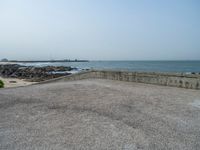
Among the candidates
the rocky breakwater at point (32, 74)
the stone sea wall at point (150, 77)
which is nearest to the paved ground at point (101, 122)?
the stone sea wall at point (150, 77)

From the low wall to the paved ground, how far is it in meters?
1.33

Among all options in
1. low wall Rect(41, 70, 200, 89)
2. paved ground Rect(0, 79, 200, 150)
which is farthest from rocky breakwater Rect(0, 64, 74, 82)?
paved ground Rect(0, 79, 200, 150)

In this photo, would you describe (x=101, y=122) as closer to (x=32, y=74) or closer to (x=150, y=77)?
(x=150, y=77)

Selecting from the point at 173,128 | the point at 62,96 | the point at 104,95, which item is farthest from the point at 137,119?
the point at 62,96

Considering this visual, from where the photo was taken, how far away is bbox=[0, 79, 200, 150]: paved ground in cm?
359

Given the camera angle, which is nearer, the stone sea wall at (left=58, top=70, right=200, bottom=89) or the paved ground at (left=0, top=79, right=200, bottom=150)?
the paved ground at (left=0, top=79, right=200, bottom=150)

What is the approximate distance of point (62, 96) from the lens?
7469 mm

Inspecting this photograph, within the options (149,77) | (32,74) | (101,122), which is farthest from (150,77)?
(32,74)

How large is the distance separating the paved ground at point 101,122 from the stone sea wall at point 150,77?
1.33 metres

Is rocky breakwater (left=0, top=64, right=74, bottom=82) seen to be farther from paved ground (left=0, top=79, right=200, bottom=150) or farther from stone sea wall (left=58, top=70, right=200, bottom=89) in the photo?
paved ground (left=0, top=79, right=200, bottom=150)

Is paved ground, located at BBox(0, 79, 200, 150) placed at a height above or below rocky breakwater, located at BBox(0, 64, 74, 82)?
above

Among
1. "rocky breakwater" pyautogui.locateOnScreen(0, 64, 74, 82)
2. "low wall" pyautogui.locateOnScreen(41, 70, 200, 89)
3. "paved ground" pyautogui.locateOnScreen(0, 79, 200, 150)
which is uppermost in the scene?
"low wall" pyautogui.locateOnScreen(41, 70, 200, 89)

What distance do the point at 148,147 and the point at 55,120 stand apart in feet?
7.36

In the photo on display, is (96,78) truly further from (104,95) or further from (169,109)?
(169,109)
